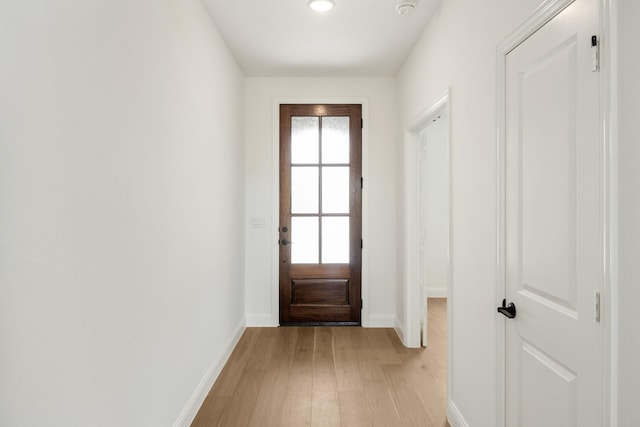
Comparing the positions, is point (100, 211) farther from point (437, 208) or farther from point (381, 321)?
point (437, 208)

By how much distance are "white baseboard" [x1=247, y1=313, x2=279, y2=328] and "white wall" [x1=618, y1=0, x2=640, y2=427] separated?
10.9 feet

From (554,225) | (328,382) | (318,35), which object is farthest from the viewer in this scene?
(318,35)

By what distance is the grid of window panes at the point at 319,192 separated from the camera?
3980 millimetres

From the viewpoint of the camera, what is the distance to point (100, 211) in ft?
4.20

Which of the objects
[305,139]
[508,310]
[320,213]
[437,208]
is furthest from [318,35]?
[437,208]

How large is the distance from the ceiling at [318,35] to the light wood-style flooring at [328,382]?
8.75 ft

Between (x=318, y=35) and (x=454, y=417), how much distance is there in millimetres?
2871

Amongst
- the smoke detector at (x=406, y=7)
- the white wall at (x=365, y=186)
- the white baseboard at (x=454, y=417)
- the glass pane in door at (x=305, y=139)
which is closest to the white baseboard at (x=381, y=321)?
the white wall at (x=365, y=186)

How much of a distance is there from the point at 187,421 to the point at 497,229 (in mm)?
1991

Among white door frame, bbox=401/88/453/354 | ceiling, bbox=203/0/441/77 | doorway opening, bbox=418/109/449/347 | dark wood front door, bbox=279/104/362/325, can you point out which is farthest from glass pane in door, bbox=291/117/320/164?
doorway opening, bbox=418/109/449/347

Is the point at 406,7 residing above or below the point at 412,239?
above

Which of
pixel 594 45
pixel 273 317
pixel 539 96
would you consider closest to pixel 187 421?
pixel 273 317

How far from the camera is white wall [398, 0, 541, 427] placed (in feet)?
5.65

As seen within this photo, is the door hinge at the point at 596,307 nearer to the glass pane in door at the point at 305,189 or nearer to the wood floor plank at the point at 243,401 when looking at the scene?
the wood floor plank at the point at 243,401
